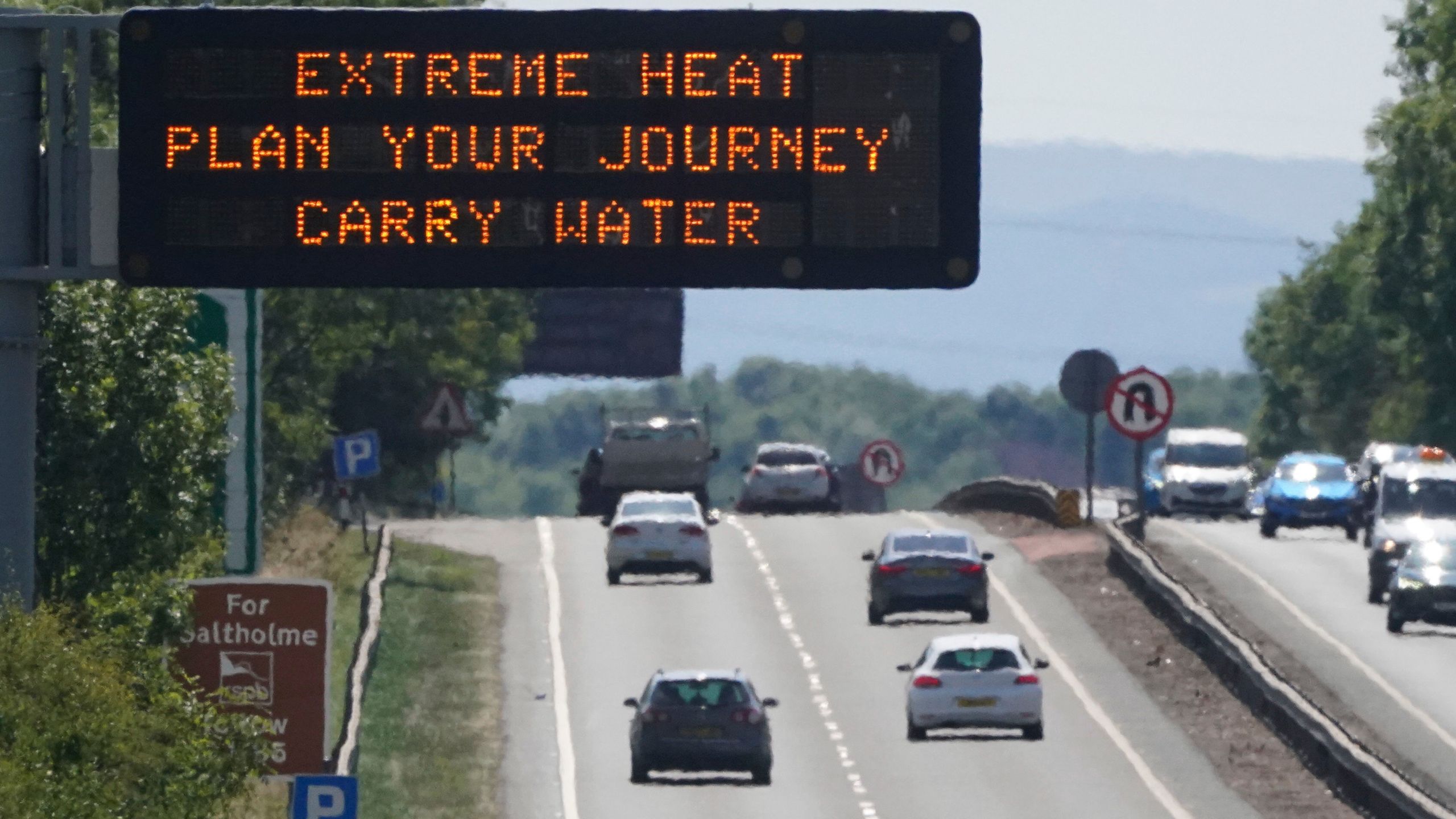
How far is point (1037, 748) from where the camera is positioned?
39.5 m

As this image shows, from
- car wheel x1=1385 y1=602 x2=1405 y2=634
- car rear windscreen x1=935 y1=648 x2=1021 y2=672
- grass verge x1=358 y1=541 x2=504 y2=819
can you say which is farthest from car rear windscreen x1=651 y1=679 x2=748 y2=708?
car wheel x1=1385 y1=602 x2=1405 y2=634

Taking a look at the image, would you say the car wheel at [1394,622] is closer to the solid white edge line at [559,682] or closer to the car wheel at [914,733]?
the car wheel at [914,733]

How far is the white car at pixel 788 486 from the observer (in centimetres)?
7031

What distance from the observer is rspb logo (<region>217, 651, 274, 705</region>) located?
60.3ft

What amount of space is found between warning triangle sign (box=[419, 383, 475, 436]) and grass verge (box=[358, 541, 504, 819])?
270cm

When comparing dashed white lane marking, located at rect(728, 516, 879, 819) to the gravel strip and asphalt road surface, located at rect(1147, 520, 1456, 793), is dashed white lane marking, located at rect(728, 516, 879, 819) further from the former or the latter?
asphalt road surface, located at rect(1147, 520, 1456, 793)

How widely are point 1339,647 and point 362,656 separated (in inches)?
580

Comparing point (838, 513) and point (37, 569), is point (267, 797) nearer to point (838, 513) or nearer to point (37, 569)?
point (37, 569)

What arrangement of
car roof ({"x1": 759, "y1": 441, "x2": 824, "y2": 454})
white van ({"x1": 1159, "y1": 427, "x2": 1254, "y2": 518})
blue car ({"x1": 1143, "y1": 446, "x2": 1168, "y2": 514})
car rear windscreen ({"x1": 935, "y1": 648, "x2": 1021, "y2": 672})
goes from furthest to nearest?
1. car roof ({"x1": 759, "y1": 441, "x2": 824, "y2": 454})
2. blue car ({"x1": 1143, "y1": 446, "x2": 1168, "y2": 514})
3. white van ({"x1": 1159, "y1": 427, "x2": 1254, "y2": 518})
4. car rear windscreen ({"x1": 935, "y1": 648, "x2": 1021, "y2": 672})

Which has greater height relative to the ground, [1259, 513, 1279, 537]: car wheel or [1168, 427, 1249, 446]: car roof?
[1168, 427, 1249, 446]: car roof

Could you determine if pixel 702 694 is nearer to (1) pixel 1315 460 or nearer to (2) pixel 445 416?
(2) pixel 445 416

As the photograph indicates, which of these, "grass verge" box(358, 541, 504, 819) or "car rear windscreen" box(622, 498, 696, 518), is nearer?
"grass verge" box(358, 541, 504, 819)

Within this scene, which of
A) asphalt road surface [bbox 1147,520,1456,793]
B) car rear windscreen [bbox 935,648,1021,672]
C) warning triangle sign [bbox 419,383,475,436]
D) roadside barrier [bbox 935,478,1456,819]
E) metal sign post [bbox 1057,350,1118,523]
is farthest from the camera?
warning triangle sign [bbox 419,383,475,436]

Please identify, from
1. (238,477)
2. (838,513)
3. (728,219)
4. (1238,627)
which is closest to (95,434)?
(238,477)
